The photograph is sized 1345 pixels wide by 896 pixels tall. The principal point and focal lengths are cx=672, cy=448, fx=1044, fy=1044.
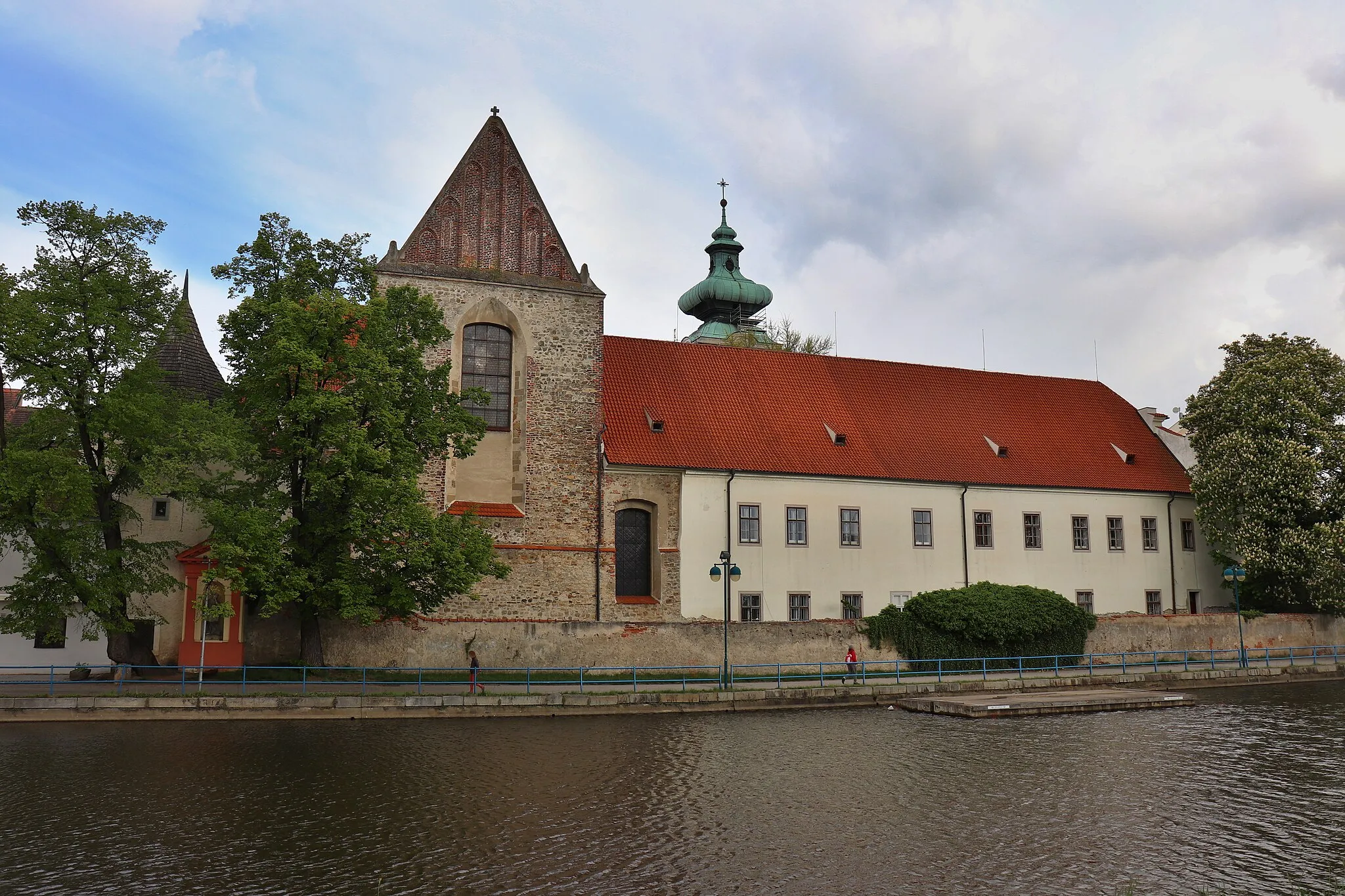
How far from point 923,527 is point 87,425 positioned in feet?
82.7

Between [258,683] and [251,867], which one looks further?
[258,683]

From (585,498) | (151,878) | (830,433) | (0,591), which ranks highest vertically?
(830,433)

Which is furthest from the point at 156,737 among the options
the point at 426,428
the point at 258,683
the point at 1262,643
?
the point at 1262,643

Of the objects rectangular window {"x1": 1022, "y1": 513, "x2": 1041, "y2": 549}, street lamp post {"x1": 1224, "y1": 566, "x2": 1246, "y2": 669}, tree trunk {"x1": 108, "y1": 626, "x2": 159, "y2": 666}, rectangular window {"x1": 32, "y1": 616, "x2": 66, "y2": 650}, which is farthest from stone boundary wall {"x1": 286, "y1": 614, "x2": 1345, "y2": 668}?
street lamp post {"x1": 1224, "y1": 566, "x2": 1246, "y2": 669}

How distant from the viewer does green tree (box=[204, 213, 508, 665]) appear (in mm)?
23875

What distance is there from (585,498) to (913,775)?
1696cm

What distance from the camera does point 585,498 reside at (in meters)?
31.5

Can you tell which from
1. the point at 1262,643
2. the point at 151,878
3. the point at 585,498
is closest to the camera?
the point at 151,878

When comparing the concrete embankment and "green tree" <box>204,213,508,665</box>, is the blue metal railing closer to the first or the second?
the concrete embankment

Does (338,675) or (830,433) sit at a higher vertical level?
(830,433)

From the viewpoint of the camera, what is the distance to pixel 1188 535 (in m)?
40.2

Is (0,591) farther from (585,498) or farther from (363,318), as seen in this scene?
(585,498)

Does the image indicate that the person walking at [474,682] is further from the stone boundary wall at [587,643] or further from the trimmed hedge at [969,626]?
the trimmed hedge at [969,626]

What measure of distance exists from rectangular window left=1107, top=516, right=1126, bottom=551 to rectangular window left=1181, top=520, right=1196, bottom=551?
2.99 metres
